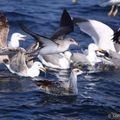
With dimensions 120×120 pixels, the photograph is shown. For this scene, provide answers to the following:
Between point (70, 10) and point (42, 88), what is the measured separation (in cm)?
969

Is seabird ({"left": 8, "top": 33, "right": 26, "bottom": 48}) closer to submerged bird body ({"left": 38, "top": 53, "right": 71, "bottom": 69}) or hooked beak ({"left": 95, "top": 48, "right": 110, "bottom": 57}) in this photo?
submerged bird body ({"left": 38, "top": 53, "right": 71, "bottom": 69})

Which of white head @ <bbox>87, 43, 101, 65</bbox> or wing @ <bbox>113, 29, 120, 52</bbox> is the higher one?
wing @ <bbox>113, 29, 120, 52</bbox>

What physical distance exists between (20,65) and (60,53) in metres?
1.85

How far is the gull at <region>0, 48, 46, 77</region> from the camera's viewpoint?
16891 mm

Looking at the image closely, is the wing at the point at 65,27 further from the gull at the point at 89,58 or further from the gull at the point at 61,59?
the gull at the point at 89,58

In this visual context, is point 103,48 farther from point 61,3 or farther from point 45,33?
point 61,3

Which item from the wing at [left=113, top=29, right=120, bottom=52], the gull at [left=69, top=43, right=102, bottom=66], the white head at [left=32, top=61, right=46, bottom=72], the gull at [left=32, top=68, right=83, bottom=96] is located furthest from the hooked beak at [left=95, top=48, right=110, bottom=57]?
the gull at [left=32, top=68, right=83, bottom=96]

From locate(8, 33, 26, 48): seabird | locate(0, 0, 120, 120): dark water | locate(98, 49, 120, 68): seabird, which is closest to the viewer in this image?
locate(0, 0, 120, 120): dark water

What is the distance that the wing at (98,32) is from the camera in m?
19.6

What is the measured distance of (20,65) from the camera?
17.1 m

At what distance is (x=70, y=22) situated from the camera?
18.1m

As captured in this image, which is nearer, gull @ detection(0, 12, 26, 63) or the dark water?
the dark water

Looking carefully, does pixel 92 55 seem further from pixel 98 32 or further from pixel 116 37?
pixel 98 32

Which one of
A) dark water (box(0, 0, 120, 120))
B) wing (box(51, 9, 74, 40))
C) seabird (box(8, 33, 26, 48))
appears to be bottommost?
dark water (box(0, 0, 120, 120))
